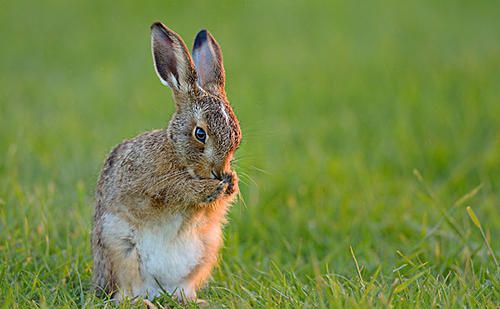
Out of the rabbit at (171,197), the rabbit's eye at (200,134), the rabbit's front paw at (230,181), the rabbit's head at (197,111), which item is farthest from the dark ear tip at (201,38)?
the rabbit's front paw at (230,181)

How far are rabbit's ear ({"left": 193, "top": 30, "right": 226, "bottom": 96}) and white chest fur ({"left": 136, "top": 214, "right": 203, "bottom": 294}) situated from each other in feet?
3.01

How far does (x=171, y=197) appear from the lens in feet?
15.2

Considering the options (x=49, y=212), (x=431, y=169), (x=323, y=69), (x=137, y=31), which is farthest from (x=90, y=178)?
(x=137, y=31)

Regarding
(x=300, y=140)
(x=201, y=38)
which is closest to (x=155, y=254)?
(x=201, y=38)

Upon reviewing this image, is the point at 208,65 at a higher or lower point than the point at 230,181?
higher

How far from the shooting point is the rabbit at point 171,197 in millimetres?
4555

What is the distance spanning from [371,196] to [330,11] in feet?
21.4

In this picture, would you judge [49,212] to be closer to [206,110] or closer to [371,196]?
[206,110]

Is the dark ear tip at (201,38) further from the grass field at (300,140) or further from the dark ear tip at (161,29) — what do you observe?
the grass field at (300,140)

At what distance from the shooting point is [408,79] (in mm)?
9688

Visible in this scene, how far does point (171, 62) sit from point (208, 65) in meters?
0.37

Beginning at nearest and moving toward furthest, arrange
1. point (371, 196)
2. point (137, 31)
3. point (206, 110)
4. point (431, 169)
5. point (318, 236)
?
point (206, 110)
point (318, 236)
point (371, 196)
point (431, 169)
point (137, 31)

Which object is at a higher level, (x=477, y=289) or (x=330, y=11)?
(x=330, y=11)

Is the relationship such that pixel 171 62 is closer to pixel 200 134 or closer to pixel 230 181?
pixel 200 134
